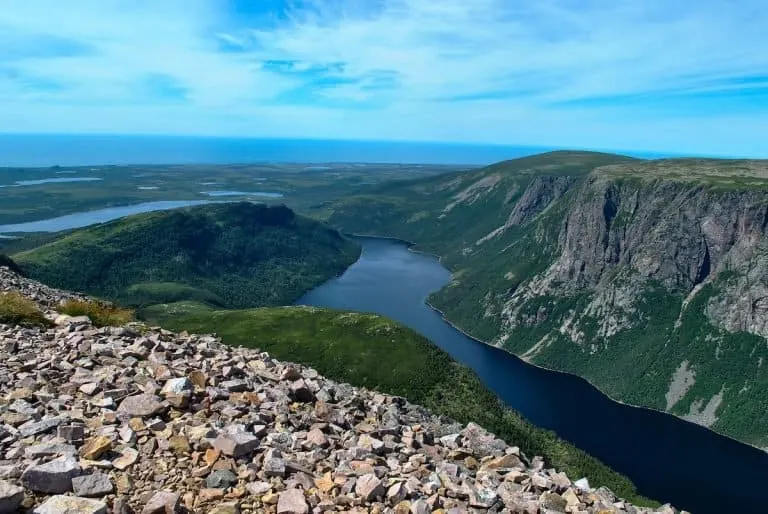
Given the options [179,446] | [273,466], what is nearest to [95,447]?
[179,446]

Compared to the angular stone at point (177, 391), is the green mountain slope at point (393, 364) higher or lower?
lower

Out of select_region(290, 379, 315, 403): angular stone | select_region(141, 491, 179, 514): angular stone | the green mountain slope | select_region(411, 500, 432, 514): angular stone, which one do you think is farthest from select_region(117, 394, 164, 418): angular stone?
the green mountain slope

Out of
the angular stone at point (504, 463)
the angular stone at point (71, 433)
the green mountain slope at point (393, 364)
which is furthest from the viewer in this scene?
the green mountain slope at point (393, 364)

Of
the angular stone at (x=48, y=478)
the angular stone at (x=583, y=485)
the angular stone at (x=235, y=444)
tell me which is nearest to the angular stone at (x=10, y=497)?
the angular stone at (x=48, y=478)

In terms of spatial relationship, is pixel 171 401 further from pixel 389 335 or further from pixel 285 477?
pixel 389 335

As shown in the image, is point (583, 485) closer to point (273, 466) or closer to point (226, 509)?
point (273, 466)

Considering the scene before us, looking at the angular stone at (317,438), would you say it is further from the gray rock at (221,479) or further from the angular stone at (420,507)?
the angular stone at (420,507)

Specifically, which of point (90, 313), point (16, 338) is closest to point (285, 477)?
point (16, 338)
